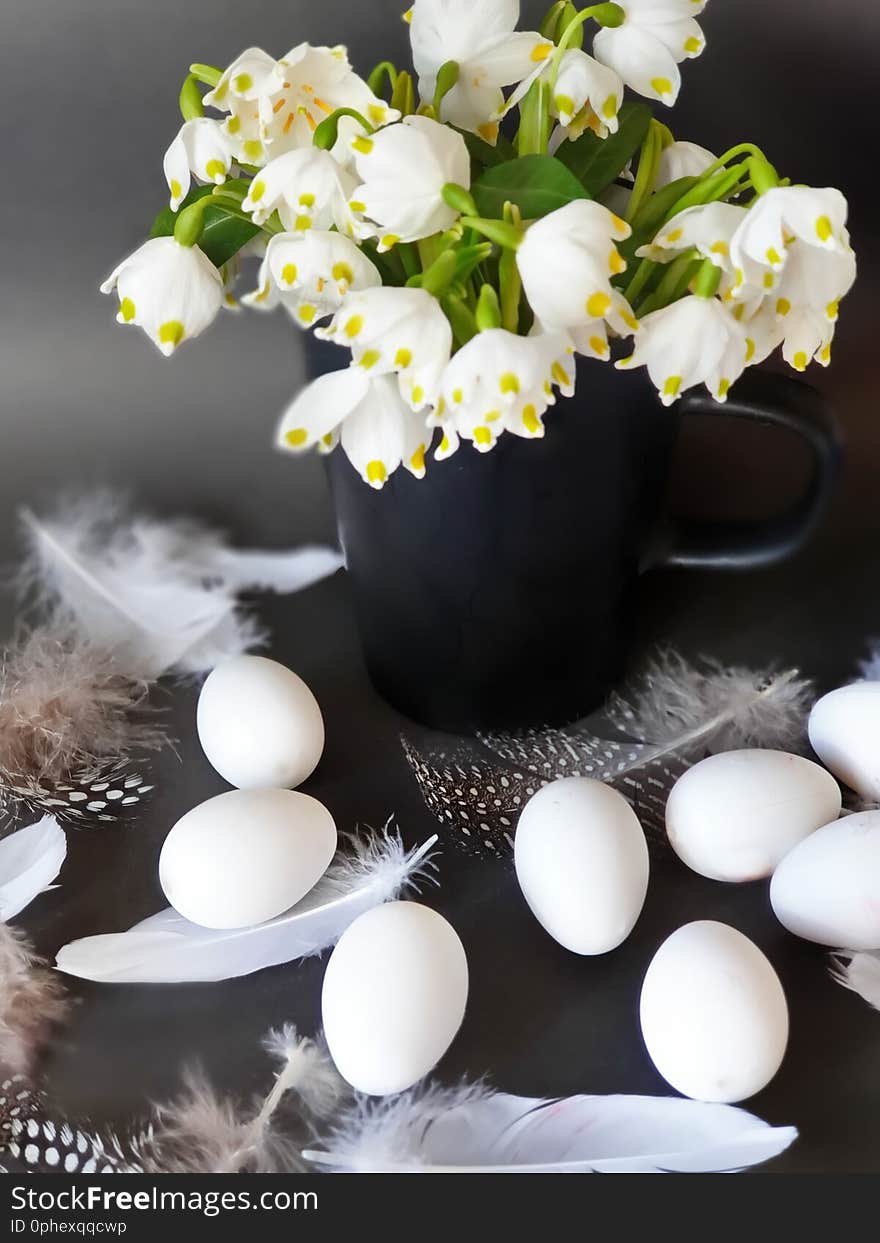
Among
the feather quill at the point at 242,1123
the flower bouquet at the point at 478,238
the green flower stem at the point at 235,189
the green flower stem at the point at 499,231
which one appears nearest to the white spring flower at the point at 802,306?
the flower bouquet at the point at 478,238

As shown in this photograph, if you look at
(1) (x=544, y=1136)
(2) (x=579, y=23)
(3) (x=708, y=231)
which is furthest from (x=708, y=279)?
(1) (x=544, y=1136)

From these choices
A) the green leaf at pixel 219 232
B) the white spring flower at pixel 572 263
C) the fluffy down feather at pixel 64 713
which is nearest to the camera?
the white spring flower at pixel 572 263

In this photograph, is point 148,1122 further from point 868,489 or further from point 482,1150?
point 868,489

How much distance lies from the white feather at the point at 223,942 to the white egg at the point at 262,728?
6 centimetres

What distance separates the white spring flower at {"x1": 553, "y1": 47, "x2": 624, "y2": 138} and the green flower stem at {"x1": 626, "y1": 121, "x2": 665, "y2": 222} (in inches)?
1.2

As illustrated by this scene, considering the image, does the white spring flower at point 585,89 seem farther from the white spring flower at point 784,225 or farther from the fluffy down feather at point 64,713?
the fluffy down feather at point 64,713

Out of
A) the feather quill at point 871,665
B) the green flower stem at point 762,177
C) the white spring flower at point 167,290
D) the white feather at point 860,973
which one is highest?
the green flower stem at point 762,177

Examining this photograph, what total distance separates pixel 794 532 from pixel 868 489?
0.22m

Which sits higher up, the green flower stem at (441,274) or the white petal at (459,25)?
the white petal at (459,25)

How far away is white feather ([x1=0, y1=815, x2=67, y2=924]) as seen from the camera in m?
0.63

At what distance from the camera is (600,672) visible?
716 mm

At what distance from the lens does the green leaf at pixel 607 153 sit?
590 millimetres

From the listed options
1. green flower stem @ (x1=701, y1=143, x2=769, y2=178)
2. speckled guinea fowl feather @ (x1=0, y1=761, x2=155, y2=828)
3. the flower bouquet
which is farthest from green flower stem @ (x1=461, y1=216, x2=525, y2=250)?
speckled guinea fowl feather @ (x1=0, y1=761, x2=155, y2=828)

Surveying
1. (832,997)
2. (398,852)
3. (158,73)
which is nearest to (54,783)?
(398,852)
